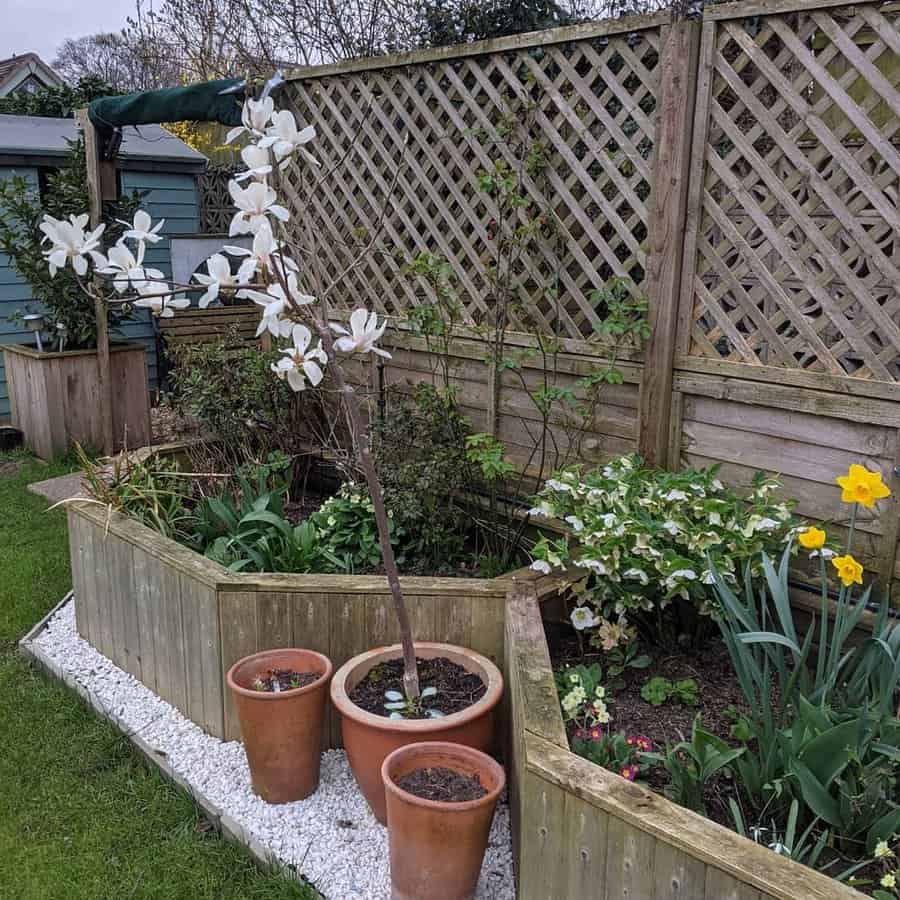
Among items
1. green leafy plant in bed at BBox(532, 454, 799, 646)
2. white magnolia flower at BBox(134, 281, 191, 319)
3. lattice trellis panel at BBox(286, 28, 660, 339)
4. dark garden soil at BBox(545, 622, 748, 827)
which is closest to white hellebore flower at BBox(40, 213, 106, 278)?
white magnolia flower at BBox(134, 281, 191, 319)

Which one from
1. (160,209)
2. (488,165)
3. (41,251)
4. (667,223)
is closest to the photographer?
(667,223)

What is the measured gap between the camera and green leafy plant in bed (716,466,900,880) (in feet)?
5.80

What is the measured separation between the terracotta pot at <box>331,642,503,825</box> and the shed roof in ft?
17.4

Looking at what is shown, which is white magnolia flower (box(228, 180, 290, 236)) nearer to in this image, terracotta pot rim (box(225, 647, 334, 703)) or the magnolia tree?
the magnolia tree

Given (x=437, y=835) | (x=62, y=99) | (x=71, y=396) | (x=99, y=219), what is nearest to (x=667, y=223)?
(x=437, y=835)

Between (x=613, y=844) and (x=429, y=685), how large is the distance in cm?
87

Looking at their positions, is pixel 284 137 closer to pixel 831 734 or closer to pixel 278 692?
pixel 278 692

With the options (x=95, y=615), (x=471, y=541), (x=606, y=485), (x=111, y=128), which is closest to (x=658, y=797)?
(x=606, y=485)

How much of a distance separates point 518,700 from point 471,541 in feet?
5.05

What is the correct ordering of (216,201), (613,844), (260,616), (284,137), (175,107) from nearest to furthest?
(613,844) → (284,137) → (260,616) → (175,107) → (216,201)

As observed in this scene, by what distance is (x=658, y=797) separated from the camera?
5.44 feet

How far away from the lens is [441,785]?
6.73 ft

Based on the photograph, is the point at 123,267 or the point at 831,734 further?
the point at 123,267

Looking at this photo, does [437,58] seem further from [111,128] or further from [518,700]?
[111,128]
